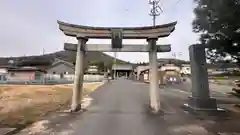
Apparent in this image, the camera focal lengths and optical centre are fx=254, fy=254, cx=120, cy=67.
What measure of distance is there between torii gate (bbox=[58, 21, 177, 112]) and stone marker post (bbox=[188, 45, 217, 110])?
1.82 meters

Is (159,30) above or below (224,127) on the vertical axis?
above

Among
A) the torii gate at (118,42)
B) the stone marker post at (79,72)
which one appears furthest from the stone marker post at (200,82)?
the stone marker post at (79,72)

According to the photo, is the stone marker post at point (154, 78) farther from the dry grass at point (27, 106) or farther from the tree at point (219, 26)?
the dry grass at point (27, 106)

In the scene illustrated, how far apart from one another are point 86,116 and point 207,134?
18.1 feet

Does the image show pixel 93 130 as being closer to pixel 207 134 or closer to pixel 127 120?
pixel 127 120

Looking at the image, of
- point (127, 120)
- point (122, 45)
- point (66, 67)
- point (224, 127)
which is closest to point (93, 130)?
point (127, 120)

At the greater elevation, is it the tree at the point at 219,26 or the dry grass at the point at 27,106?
the tree at the point at 219,26

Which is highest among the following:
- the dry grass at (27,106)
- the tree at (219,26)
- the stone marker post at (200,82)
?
the tree at (219,26)

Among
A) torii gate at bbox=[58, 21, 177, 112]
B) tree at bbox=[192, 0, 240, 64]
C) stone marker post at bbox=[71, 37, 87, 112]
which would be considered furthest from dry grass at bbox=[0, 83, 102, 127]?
tree at bbox=[192, 0, 240, 64]

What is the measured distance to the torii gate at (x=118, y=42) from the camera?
44.6 ft

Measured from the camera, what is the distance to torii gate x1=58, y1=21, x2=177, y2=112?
13.6 metres

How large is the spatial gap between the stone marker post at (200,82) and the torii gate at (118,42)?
71.6 inches

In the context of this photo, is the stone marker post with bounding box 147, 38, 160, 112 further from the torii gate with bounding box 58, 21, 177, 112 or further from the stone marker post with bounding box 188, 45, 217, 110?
the stone marker post with bounding box 188, 45, 217, 110

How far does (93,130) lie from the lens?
8570mm
